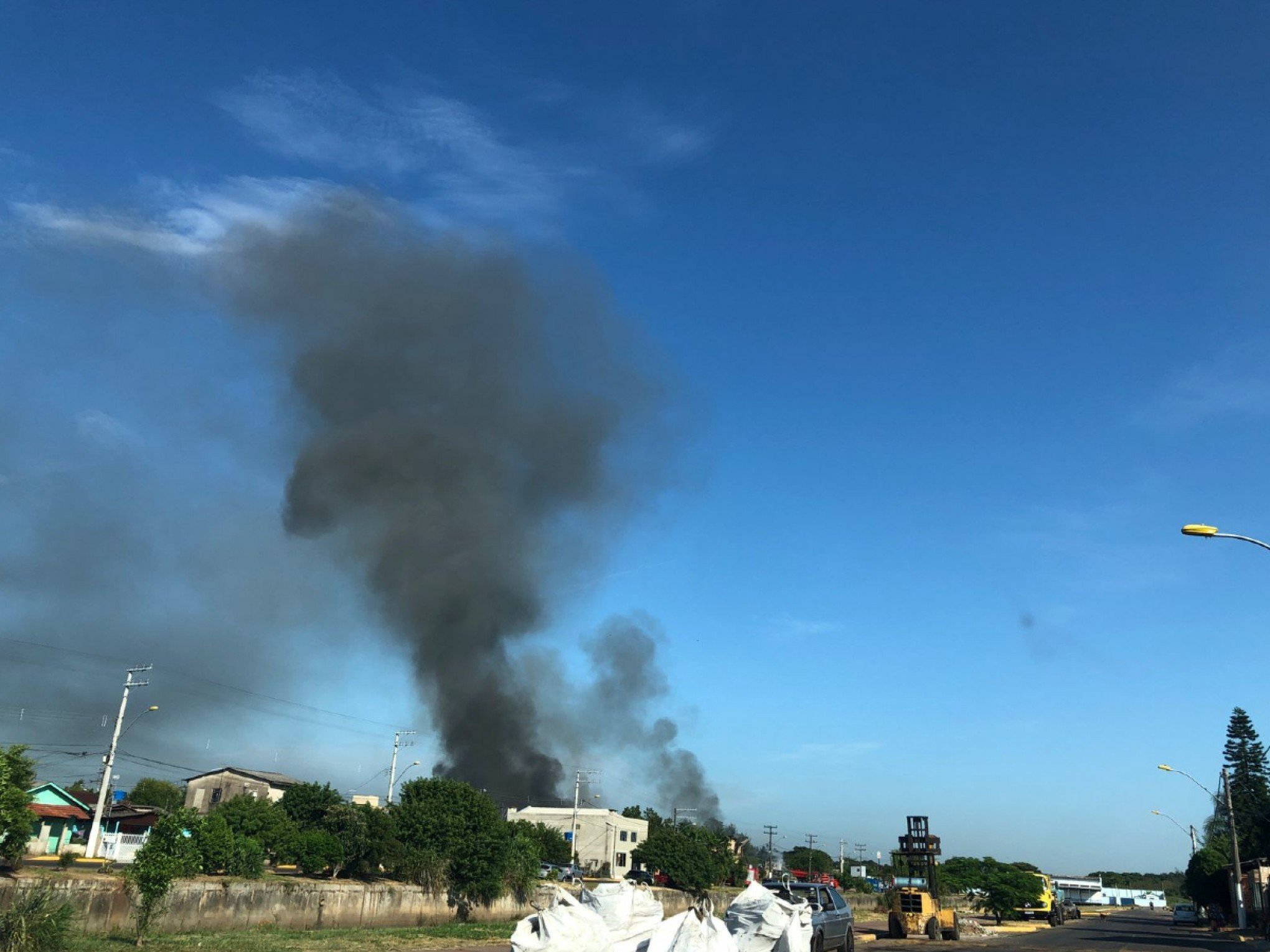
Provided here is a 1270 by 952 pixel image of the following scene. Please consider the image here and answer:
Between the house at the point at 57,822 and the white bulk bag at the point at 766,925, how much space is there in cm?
6189

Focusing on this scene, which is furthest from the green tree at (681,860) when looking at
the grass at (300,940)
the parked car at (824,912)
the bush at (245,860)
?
the parked car at (824,912)

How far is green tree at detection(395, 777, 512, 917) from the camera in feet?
118

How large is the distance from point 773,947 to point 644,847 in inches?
1754

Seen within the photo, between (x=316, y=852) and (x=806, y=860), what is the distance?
413 ft

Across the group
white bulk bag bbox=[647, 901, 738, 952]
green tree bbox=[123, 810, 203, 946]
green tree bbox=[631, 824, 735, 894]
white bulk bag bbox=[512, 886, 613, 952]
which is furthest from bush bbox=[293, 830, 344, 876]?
white bulk bag bbox=[647, 901, 738, 952]

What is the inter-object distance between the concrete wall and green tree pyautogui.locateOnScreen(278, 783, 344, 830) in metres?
20.9

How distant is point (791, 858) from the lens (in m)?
156

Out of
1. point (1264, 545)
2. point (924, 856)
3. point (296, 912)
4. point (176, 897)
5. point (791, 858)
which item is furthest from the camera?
point (791, 858)

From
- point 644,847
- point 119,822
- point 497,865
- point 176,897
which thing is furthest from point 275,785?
point 176,897

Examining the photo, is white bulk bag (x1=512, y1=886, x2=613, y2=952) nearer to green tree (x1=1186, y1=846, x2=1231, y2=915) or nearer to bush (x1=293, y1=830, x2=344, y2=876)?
bush (x1=293, y1=830, x2=344, y2=876)

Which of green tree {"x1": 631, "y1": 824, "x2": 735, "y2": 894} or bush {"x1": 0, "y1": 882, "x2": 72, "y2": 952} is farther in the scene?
green tree {"x1": 631, "y1": 824, "x2": 735, "y2": 894}

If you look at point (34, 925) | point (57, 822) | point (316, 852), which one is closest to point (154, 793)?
point (57, 822)

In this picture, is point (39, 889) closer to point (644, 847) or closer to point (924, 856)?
point (924, 856)

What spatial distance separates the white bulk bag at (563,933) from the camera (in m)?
12.6
